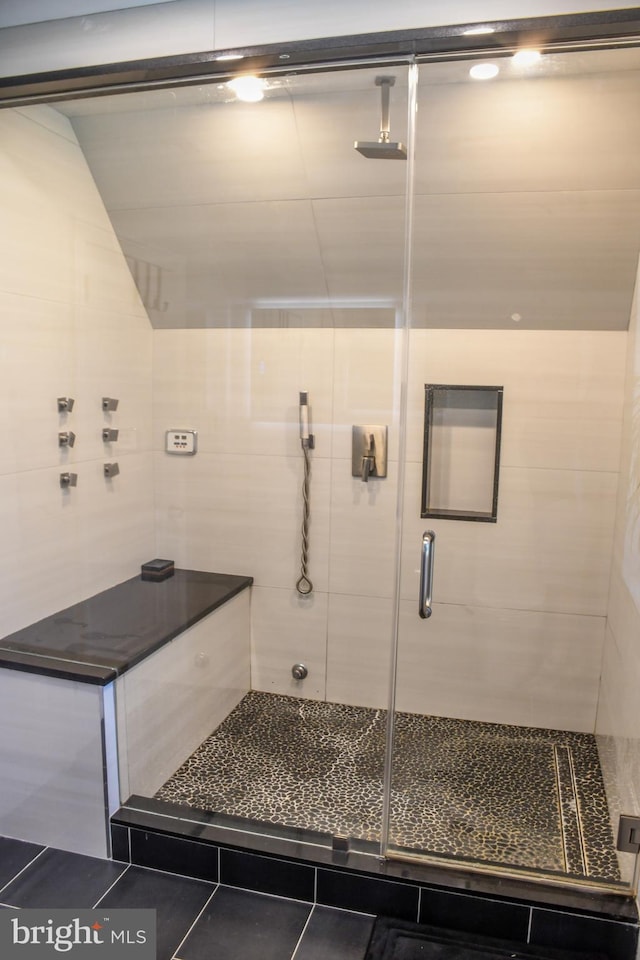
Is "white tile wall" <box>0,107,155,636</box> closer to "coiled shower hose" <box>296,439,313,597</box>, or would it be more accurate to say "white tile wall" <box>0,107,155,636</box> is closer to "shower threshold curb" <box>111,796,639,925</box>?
"coiled shower hose" <box>296,439,313,597</box>

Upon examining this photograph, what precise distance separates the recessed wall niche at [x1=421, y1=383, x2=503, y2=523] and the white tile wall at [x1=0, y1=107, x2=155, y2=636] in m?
1.22

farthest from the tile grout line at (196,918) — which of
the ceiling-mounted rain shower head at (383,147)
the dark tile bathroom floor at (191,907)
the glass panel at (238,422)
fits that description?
the ceiling-mounted rain shower head at (383,147)

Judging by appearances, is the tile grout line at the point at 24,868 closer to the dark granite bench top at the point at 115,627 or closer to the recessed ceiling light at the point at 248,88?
the dark granite bench top at the point at 115,627

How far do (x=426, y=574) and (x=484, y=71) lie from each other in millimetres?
1544

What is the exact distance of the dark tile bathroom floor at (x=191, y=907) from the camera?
1.60 metres

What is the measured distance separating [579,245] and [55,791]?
8.24 feet

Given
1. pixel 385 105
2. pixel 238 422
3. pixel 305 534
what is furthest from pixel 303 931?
pixel 385 105

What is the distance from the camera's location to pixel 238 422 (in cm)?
268

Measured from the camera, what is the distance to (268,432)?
8.76 feet

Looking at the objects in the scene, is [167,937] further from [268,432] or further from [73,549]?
[268,432]

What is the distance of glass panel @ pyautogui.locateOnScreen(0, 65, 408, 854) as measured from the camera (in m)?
2.10

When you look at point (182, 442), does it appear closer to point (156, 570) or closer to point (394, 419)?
point (156, 570)

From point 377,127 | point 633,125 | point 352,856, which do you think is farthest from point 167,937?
point 633,125

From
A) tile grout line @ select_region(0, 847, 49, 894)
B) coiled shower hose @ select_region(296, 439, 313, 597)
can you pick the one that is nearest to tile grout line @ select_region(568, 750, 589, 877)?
coiled shower hose @ select_region(296, 439, 313, 597)
